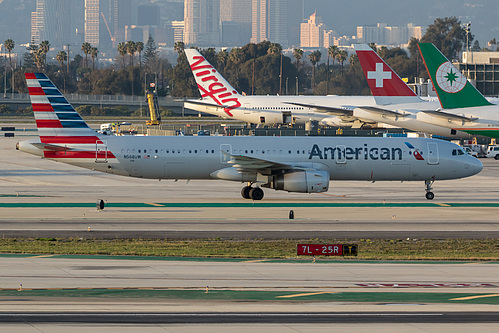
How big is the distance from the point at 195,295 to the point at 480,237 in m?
17.6

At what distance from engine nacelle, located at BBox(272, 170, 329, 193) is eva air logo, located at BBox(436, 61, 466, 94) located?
24972 mm

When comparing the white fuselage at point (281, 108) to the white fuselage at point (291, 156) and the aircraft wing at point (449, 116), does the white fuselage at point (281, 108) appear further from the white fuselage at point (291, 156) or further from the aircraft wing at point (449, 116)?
the white fuselage at point (291, 156)

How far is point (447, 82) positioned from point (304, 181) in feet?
86.7

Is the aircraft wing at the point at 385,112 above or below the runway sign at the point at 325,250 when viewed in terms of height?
above

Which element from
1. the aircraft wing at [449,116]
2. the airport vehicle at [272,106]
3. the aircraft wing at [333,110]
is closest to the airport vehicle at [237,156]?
the aircraft wing at [449,116]

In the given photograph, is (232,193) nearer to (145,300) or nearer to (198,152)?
(198,152)

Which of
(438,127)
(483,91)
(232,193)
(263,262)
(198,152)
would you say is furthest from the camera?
(483,91)

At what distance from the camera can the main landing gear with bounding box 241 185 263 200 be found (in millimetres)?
46625

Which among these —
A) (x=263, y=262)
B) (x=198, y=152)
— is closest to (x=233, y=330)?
(x=263, y=262)

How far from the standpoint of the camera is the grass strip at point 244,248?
1155 inches

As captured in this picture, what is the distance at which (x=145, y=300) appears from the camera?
68.9ft

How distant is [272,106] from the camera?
339ft

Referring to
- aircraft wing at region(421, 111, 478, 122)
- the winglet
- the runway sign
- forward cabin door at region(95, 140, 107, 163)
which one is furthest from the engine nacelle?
the winglet

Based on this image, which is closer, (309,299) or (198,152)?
(309,299)
